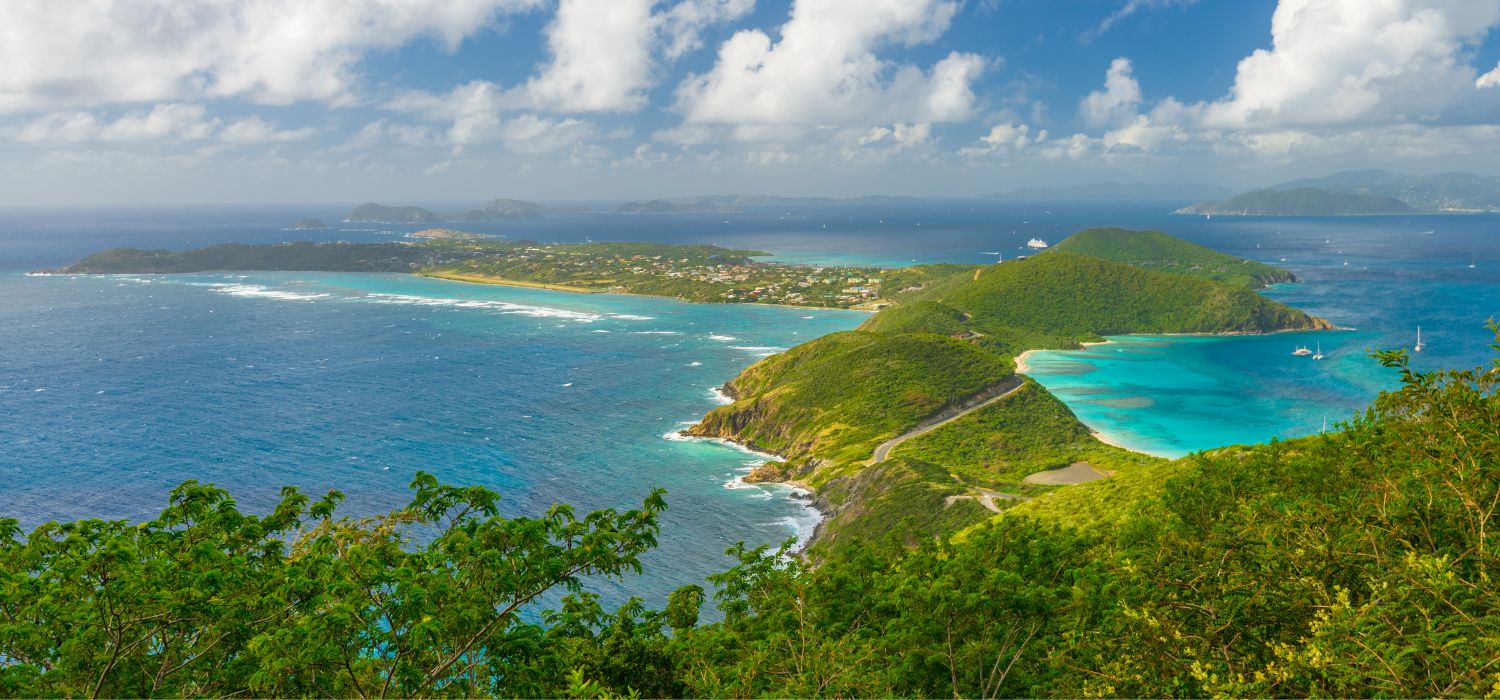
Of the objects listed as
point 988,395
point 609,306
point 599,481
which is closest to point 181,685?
point 599,481

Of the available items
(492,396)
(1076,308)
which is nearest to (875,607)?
(492,396)

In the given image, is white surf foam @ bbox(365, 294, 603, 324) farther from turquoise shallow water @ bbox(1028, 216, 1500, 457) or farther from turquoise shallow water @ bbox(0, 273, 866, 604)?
turquoise shallow water @ bbox(1028, 216, 1500, 457)

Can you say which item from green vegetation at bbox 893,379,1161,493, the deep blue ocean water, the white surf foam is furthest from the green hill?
the white surf foam

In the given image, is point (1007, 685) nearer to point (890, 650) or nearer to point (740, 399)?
point (890, 650)

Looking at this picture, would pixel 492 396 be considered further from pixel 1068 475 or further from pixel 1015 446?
pixel 1068 475

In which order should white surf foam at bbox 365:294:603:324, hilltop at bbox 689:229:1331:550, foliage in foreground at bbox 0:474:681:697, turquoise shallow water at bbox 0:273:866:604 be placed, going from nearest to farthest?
1. foliage in foreground at bbox 0:474:681:697
2. hilltop at bbox 689:229:1331:550
3. turquoise shallow water at bbox 0:273:866:604
4. white surf foam at bbox 365:294:603:324

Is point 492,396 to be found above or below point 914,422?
above

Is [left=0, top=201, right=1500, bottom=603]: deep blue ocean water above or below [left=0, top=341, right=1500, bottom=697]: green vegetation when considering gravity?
below
